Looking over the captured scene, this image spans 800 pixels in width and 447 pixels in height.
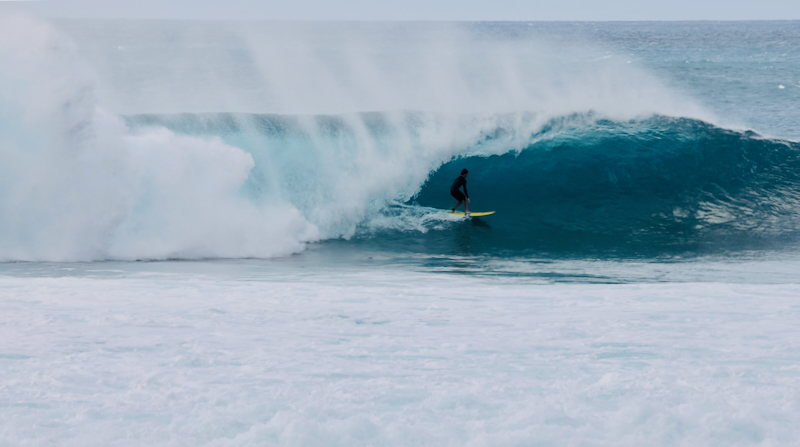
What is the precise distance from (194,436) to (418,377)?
4.65 feet

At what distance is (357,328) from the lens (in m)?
5.19

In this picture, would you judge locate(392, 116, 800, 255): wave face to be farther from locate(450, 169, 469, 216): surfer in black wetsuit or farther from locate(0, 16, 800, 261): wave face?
locate(450, 169, 469, 216): surfer in black wetsuit

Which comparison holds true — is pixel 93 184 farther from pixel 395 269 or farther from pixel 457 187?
pixel 457 187

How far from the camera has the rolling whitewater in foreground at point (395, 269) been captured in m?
3.83

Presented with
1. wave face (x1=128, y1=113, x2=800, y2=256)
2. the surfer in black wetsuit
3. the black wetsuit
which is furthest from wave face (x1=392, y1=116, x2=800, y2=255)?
the black wetsuit

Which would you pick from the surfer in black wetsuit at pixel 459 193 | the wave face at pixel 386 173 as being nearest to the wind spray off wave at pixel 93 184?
the wave face at pixel 386 173

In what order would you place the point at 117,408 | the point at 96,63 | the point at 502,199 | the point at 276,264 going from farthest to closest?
the point at 96,63 → the point at 502,199 → the point at 276,264 → the point at 117,408

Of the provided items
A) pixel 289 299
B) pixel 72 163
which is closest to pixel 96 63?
pixel 72 163

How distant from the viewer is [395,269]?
27.4ft

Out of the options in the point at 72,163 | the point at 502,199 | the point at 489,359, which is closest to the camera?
the point at 489,359

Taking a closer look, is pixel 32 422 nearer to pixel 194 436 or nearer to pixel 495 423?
pixel 194 436

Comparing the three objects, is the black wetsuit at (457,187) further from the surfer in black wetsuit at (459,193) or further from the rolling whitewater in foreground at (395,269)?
the rolling whitewater in foreground at (395,269)

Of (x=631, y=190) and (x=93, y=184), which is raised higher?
(x=93, y=184)

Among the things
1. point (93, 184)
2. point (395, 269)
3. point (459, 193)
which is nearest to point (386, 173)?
point (459, 193)
